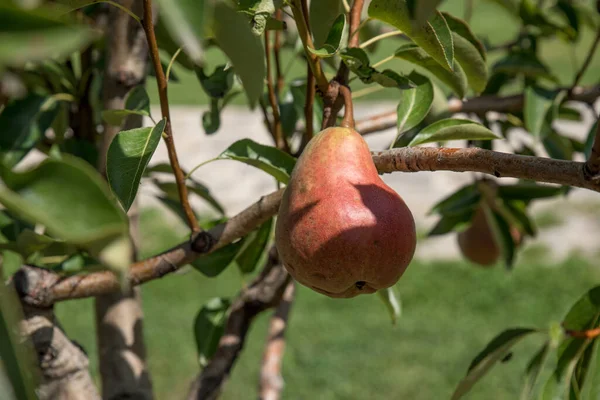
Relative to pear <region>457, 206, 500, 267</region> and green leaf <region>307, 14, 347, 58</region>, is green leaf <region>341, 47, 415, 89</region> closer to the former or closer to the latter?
green leaf <region>307, 14, 347, 58</region>

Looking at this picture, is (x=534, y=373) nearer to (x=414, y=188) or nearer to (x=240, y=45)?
(x=240, y=45)

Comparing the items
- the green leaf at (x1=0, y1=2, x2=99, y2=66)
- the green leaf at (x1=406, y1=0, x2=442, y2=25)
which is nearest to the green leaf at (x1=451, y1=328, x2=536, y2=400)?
the green leaf at (x1=406, y1=0, x2=442, y2=25)

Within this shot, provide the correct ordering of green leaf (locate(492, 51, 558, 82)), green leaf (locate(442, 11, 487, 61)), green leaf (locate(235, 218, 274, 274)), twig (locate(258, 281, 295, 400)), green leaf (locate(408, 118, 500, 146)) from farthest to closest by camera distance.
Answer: twig (locate(258, 281, 295, 400)) → green leaf (locate(492, 51, 558, 82)) → green leaf (locate(235, 218, 274, 274)) → green leaf (locate(442, 11, 487, 61)) → green leaf (locate(408, 118, 500, 146))

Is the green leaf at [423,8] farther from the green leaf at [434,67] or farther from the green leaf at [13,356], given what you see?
the green leaf at [434,67]

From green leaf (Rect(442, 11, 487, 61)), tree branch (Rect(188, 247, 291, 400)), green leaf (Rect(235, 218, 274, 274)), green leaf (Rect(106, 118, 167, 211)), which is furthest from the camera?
tree branch (Rect(188, 247, 291, 400))

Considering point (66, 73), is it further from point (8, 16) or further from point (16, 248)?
point (8, 16)

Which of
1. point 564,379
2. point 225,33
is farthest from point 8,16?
point 564,379

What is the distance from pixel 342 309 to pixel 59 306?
1395 mm

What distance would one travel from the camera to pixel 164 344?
3.33m

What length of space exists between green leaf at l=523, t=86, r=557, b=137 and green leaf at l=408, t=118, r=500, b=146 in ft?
1.34

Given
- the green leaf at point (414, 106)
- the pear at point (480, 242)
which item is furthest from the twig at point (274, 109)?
the pear at point (480, 242)

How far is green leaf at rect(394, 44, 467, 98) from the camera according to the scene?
819mm

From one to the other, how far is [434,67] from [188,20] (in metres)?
0.55

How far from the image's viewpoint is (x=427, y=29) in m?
0.69
